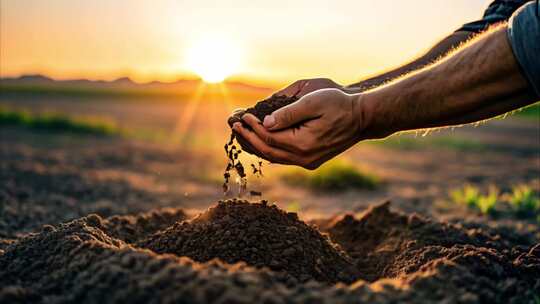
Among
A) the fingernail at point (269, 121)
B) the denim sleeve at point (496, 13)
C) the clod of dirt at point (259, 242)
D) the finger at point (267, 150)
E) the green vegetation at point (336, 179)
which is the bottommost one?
the green vegetation at point (336, 179)

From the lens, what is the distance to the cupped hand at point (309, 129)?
110 inches

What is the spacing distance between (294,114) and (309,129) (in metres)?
0.13

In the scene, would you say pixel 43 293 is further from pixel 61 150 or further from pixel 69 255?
pixel 61 150

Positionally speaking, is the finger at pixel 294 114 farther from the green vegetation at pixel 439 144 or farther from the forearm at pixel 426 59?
the green vegetation at pixel 439 144

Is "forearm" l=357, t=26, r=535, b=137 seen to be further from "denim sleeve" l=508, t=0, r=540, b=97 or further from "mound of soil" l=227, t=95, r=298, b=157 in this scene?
"mound of soil" l=227, t=95, r=298, b=157

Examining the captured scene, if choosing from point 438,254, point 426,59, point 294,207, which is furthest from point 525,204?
point 438,254

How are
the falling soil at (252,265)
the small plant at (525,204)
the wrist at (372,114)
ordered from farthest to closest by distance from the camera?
the small plant at (525,204) → the wrist at (372,114) → the falling soil at (252,265)

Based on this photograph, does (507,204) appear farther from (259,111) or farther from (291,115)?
(291,115)

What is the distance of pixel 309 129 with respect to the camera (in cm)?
290

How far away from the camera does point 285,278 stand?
2.30 metres

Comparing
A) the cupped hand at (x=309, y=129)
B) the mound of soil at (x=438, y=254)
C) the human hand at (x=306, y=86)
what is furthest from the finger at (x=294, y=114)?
the mound of soil at (x=438, y=254)

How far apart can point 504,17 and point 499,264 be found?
1.77 metres

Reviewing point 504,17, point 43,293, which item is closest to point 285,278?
point 43,293

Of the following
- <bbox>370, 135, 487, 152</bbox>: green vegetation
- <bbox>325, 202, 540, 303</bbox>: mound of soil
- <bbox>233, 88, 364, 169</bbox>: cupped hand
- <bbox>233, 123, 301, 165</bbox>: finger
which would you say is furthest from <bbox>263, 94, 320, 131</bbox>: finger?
<bbox>370, 135, 487, 152</bbox>: green vegetation
